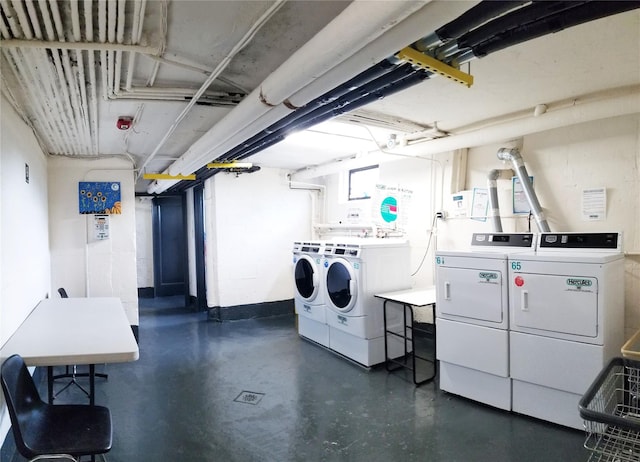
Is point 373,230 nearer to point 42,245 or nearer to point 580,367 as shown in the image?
point 580,367

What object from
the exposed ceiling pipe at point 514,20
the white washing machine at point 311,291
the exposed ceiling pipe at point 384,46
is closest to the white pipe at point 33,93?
the exposed ceiling pipe at point 384,46

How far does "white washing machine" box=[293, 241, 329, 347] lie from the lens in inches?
173

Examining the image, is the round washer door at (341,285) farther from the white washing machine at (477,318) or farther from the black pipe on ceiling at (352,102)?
the black pipe on ceiling at (352,102)

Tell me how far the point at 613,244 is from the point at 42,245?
5.11m

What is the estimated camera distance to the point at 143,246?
801 centimetres

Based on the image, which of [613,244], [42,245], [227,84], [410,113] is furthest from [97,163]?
[613,244]

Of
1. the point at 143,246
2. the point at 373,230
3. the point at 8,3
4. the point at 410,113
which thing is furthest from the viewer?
the point at 143,246

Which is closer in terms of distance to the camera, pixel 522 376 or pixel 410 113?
pixel 522 376

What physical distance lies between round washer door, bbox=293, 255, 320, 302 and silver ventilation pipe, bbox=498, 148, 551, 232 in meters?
2.33

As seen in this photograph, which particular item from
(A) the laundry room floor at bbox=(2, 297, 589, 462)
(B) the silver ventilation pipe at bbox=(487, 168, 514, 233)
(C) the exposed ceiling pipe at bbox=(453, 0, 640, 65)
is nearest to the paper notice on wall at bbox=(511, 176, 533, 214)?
(B) the silver ventilation pipe at bbox=(487, 168, 514, 233)

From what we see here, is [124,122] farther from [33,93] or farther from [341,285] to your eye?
Answer: [341,285]

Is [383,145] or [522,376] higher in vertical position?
[383,145]

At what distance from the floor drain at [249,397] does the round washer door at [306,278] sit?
1.45m

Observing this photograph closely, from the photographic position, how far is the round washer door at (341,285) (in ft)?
12.6
